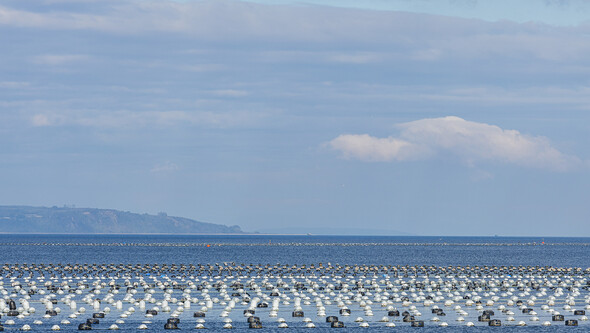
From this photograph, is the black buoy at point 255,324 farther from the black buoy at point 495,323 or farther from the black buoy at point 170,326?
the black buoy at point 495,323

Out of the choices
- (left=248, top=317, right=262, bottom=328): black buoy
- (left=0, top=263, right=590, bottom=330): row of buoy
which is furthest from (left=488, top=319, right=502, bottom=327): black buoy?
(left=248, top=317, right=262, bottom=328): black buoy

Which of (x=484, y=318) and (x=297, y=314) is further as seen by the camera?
(x=297, y=314)

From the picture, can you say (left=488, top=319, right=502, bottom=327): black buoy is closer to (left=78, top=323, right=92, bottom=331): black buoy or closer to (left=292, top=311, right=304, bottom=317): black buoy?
(left=292, top=311, right=304, bottom=317): black buoy

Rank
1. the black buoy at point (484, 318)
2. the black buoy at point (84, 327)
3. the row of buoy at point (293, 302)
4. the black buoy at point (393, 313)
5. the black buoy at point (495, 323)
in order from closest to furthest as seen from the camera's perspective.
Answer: the black buoy at point (84, 327)
the black buoy at point (495, 323)
the row of buoy at point (293, 302)
the black buoy at point (484, 318)
the black buoy at point (393, 313)

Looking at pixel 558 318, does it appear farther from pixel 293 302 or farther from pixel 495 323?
pixel 293 302

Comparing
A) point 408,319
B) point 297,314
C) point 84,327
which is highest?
point 408,319

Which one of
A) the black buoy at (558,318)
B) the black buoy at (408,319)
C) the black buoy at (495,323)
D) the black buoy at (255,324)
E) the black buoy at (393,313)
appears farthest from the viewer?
the black buoy at (393,313)

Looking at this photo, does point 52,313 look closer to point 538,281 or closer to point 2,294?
point 2,294

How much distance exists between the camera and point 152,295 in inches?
3740

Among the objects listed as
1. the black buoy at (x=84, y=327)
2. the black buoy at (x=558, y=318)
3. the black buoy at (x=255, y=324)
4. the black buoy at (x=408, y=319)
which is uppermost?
the black buoy at (x=558, y=318)

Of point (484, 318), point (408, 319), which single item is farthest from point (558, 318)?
point (408, 319)

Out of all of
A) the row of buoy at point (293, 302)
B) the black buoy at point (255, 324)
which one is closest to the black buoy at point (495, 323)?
the row of buoy at point (293, 302)

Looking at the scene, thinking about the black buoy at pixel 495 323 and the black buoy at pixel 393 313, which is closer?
the black buoy at pixel 495 323

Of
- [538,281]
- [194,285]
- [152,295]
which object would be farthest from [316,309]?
[538,281]
